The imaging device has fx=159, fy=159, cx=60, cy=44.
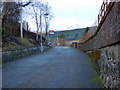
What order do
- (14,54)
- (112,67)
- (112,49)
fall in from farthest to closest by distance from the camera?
(14,54)
(112,49)
(112,67)

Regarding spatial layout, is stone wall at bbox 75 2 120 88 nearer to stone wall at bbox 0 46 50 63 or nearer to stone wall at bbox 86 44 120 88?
stone wall at bbox 86 44 120 88

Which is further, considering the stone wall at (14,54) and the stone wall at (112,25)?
the stone wall at (14,54)

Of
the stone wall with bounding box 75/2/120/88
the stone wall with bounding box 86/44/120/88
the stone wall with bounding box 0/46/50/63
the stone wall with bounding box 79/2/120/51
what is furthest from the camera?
the stone wall with bounding box 0/46/50/63

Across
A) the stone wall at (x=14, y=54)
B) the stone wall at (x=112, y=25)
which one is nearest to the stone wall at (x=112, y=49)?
the stone wall at (x=112, y=25)

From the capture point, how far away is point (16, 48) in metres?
15.6

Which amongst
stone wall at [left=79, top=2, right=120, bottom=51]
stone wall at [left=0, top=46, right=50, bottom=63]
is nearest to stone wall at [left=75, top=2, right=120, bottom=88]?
stone wall at [left=79, top=2, right=120, bottom=51]

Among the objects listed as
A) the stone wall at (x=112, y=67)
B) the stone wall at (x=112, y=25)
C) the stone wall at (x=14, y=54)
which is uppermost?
the stone wall at (x=112, y=25)

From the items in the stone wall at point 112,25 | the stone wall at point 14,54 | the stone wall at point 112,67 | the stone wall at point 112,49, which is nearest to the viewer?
the stone wall at point 112,67

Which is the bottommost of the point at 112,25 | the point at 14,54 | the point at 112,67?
the point at 14,54

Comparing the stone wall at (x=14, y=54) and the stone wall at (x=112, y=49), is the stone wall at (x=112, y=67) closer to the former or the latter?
the stone wall at (x=112, y=49)

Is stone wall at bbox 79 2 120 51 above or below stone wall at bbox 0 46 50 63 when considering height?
above

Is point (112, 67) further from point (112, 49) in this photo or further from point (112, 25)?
point (112, 25)

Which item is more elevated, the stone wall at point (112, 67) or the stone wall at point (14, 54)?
the stone wall at point (112, 67)

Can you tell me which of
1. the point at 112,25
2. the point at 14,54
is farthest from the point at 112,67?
the point at 14,54
